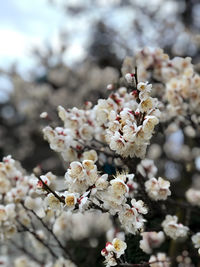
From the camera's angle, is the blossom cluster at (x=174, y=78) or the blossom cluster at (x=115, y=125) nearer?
the blossom cluster at (x=115, y=125)

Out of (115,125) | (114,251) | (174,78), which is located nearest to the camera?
(114,251)

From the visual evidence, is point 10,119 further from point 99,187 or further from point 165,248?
point 99,187

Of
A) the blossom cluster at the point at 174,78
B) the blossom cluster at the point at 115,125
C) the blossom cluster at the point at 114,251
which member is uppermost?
the blossom cluster at the point at 174,78

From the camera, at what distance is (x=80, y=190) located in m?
1.20

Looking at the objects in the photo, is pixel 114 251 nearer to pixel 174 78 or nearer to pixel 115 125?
pixel 115 125

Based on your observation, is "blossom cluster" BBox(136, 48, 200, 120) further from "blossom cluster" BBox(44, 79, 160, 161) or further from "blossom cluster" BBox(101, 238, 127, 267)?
"blossom cluster" BBox(101, 238, 127, 267)

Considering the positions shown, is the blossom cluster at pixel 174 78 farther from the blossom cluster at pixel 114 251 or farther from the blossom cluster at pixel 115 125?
the blossom cluster at pixel 114 251

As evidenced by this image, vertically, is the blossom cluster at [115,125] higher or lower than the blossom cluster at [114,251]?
higher

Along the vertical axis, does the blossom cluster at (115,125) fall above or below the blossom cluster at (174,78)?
below

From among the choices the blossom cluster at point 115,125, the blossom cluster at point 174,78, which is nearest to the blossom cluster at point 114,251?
the blossom cluster at point 115,125

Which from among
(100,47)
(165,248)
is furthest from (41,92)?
(165,248)

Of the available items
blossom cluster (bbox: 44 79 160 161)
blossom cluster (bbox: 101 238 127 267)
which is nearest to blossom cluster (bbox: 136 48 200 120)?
blossom cluster (bbox: 44 79 160 161)

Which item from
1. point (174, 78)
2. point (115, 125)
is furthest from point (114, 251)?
point (174, 78)

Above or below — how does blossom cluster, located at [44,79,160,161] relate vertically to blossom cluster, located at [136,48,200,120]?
A: below
